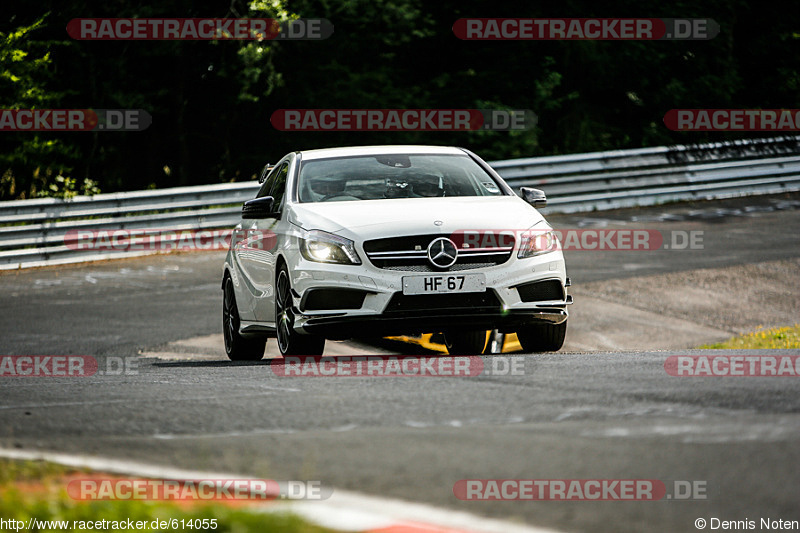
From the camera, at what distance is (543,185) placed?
23719 mm

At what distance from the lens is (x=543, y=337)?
9.75 metres

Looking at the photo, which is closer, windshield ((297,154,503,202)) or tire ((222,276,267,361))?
windshield ((297,154,503,202))

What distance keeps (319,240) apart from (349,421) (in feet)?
9.78

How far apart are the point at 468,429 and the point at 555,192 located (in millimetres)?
18451

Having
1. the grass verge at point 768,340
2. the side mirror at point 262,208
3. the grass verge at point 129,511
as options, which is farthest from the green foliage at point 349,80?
the grass verge at point 129,511

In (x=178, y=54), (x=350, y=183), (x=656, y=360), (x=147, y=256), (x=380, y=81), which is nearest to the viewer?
(x=656, y=360)

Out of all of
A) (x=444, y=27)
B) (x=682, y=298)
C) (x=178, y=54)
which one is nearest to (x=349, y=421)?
(x=682, y=298)

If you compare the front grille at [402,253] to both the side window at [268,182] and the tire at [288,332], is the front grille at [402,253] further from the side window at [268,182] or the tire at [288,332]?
the side window at [268,182]

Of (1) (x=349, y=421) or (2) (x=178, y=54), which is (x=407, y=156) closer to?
(1) (x=349, y=421)

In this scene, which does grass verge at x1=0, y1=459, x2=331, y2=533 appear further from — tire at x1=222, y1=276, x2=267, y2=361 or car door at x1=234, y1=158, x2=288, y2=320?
tire at x1=222, y1=276, x2=267, y2=361

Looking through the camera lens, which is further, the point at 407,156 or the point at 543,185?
the point at 543,185

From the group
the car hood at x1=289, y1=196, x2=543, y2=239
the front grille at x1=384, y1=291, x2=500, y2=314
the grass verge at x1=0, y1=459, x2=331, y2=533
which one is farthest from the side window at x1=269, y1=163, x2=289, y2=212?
the grass verge at x1=0, y1=459, x2=331, y2=533

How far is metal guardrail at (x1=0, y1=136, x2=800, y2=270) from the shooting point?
19.3m

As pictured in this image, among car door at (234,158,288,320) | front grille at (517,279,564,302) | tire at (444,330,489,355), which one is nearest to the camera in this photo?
front grille at (517,279,564,302)
